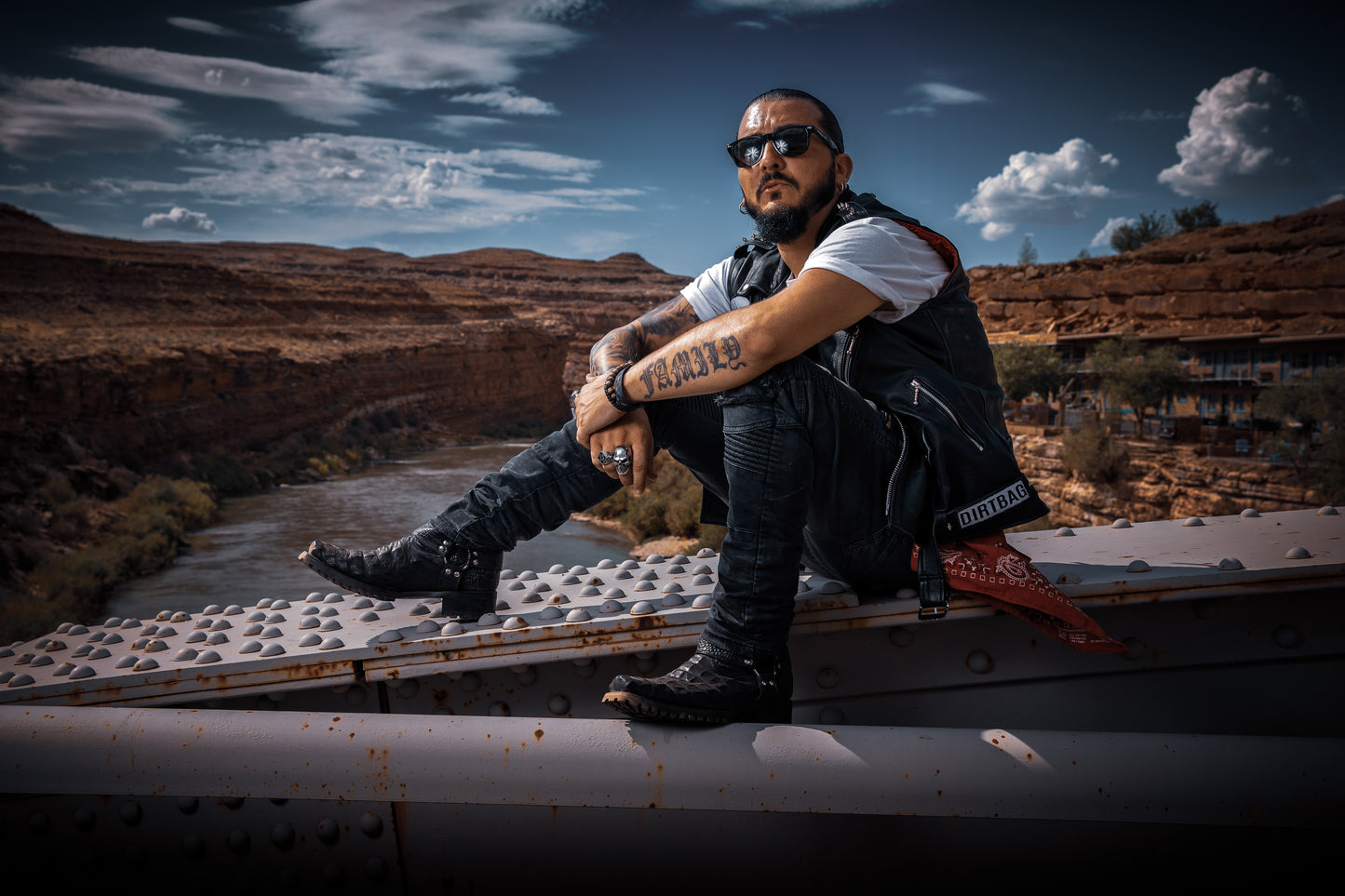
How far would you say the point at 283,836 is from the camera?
1.49 metres

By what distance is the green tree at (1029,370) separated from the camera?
24562 mm

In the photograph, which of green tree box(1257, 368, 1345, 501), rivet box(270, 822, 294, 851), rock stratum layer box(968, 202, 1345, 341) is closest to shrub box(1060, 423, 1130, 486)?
green tree box(1257, 368, 1345, 501)

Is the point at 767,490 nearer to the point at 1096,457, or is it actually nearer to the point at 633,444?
the point at 633,444

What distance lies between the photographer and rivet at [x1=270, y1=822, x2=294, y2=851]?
1.49m

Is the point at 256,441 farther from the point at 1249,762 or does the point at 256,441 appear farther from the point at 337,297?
the point at 1249,762

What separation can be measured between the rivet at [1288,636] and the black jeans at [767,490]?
657 millimetres

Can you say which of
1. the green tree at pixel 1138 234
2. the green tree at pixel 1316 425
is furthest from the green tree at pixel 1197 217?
the green tree at pixel 1316 425

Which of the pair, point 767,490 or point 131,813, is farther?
point 131,813

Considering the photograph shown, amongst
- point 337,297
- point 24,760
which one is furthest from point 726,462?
point 337,297

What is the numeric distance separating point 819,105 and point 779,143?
0.13m

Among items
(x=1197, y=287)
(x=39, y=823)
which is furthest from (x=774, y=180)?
(x=1197, y=287)

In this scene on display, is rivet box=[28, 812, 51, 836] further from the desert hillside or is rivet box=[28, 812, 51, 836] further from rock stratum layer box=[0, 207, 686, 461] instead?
rock stratum layer box=[0, 207, 686, 461]

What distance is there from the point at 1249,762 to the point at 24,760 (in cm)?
185

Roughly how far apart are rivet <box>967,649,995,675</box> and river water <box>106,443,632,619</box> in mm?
5704
